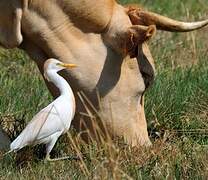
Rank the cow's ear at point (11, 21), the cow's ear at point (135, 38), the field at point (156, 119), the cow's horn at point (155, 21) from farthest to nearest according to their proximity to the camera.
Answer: the cow's horn at point (155, 21), the cow's ear at point (135, 38), the cow's ear at point (11, 21), the field at point (156, 119)

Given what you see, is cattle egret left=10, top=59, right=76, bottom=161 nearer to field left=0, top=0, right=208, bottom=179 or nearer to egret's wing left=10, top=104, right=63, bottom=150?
egret's wing left=10, top=104, right=63, bottom=150

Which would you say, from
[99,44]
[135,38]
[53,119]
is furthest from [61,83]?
[135,38]

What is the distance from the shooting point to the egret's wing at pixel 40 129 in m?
5.86

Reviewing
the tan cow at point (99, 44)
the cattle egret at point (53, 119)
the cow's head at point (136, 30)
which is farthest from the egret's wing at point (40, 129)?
the cow's head at point (136, 30)

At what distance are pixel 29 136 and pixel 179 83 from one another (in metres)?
2.11

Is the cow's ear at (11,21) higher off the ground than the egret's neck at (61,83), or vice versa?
the cow's ear at (11,21)

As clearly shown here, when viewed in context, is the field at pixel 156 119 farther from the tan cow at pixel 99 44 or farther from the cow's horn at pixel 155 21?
the cow's horn at pixel 155 21

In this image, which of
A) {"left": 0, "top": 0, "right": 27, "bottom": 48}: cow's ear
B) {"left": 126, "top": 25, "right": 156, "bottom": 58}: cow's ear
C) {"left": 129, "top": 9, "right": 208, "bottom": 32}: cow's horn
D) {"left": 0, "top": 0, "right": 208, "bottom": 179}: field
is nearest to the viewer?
{"left": 0, "top": 0, "right": 208, "bottom": 179}: field

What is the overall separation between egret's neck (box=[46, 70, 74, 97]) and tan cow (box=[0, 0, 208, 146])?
0.44 feet

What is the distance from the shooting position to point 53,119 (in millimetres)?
5918

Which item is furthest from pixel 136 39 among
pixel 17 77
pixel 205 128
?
pixel 17 77

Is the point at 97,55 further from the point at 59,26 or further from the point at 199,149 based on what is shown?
the point at 199,149

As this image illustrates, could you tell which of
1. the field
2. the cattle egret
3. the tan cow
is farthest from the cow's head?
the field

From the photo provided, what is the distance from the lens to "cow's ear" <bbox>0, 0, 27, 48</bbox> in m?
5.84
